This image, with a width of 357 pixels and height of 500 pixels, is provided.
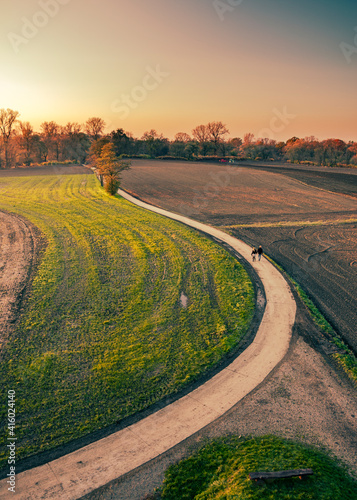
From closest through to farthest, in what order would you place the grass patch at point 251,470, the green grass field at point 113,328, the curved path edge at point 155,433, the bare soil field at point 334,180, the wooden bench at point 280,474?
the grass patch at point 251,470 < the wooden bench at point 280,474 < the curved path edge at point 155,433 < the green grass field at point 113,328 < the bare soil field at point 334,180

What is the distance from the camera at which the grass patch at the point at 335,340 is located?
11.8 meters

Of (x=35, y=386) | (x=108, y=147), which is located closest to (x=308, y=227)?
(x=35, y=386)

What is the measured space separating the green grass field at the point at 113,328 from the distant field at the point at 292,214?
4.74 meters

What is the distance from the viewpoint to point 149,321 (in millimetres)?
14812

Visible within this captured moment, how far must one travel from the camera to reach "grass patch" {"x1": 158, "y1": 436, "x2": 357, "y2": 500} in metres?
7.00

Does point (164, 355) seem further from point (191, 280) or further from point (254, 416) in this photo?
point (191, 280)

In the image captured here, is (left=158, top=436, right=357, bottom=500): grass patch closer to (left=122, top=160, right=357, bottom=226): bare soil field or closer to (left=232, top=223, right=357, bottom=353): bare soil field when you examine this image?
(left=232, top=223, right=357, bottom=353): bare soil field

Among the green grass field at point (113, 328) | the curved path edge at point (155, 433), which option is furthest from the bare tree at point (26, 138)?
the curved path edge at point (155, 433)

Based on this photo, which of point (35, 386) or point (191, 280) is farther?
point (191, 280)

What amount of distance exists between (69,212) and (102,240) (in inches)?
511

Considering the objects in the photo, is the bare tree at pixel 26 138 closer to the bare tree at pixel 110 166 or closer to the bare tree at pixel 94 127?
the bare tree at pixel 94 127

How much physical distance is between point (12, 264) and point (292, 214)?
3190 centimetres

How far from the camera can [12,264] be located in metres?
21.1

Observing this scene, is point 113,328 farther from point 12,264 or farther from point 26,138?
point 26,138
